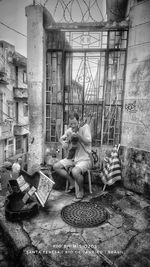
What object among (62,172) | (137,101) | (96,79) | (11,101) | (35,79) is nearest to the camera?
(62,172)

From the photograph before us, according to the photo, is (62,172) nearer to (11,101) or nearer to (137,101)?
(137,101)

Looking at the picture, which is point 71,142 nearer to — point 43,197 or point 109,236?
point 43,197

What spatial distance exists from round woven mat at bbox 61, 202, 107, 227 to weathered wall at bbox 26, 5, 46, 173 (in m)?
2.38

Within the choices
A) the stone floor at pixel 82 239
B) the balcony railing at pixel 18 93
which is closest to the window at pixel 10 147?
the balcony railing at pixel 18 93

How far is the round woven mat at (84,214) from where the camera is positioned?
3.84 m

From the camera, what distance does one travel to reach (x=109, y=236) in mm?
3436

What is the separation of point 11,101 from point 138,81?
877 inches

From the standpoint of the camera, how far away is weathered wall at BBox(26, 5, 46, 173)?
5.56 m

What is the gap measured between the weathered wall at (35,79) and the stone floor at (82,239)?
7.33 feet

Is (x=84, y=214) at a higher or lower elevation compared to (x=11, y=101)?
lower

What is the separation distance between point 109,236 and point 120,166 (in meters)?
2.45

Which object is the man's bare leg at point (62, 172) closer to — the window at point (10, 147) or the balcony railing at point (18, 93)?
the balcony railing at point (18, 93)

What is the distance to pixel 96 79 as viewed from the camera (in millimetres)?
6051

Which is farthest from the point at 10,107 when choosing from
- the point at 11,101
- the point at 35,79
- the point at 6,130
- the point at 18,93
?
the point at 35,79
